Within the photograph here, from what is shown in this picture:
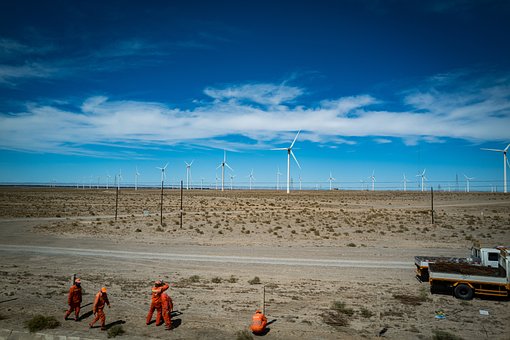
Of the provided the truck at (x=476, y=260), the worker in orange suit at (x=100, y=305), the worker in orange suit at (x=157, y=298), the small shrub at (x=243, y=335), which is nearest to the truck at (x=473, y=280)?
the truck at (x=476, y=260)

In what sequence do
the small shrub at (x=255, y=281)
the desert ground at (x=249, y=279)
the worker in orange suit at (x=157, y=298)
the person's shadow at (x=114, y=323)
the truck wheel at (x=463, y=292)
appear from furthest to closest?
the small shrub at (x=255, y=281), the truck wheel at (x=463, y=292), the desert ground at (x=249, y=279), the person's shadow at (x=114, y=323), the worker in orange suit at (x=157, y=298)

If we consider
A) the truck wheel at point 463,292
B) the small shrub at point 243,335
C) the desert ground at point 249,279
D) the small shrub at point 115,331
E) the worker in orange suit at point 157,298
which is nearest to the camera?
the small shrub at point 243,335

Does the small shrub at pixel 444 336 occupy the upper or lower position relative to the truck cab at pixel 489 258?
lower

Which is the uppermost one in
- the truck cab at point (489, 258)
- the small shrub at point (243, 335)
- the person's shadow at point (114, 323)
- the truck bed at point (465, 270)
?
the truck cab at point (489, 258)

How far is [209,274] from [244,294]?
196 inches

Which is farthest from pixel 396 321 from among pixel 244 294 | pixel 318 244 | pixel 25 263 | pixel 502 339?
pixel 25 263

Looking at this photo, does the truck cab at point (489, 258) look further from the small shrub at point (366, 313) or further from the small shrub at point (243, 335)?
the small shrub at point (243, 335)

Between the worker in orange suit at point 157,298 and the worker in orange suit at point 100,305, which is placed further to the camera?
the worker in orange suit at point 157,298

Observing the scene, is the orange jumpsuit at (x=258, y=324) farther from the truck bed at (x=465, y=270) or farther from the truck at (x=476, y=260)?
the truck at (x=476, y=260)

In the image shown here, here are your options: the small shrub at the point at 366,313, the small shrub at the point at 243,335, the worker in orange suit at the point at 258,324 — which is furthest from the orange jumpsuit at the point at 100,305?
the small shrub at the point at 366,313

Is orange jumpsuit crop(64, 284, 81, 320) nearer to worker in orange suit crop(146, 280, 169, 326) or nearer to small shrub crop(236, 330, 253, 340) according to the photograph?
worker in orange suit crop(146, 280, 169, 326)

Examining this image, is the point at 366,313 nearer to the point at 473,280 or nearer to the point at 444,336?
the point at 444,336

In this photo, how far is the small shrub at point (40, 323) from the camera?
1433 cm

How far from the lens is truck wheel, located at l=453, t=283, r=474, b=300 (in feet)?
58.9
